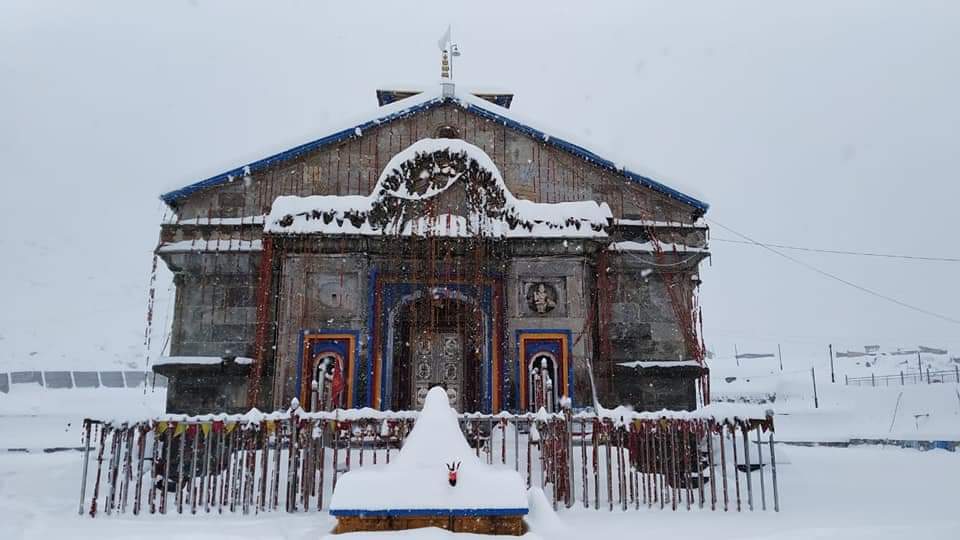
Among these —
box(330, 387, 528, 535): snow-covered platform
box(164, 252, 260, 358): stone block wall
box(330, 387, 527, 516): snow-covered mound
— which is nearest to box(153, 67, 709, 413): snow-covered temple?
box(164, 252, 260, 358): stone block wall

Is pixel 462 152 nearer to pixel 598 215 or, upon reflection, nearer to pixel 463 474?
pixel 598 215

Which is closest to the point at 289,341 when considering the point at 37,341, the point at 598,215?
the point at 598,215

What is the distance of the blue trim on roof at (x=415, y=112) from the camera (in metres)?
17.6

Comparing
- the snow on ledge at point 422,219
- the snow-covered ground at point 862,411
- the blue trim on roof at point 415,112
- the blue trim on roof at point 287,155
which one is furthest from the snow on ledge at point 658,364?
the snow-covered ground at point 862,411

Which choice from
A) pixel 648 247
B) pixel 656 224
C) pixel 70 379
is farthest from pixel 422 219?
pixel 70 379

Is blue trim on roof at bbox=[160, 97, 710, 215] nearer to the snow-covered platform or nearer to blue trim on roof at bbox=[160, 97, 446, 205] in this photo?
blue trim on roof at bbox=[160, 97, 446, 205]

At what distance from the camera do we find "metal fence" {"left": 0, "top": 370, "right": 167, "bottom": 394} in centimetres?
4850

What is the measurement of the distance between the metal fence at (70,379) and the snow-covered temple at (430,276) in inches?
1361

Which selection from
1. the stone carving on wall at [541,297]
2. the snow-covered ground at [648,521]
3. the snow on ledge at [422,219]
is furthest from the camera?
the stone carving on wall at [541,297]

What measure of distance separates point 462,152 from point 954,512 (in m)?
12.5

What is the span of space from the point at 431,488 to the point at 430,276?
9.07 m

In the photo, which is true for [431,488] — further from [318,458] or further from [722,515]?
[722,515]

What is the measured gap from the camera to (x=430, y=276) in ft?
55.3

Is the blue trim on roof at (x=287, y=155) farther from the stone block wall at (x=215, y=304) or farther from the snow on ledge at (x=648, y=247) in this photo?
the snow on ledge at (x=648, y=247)
